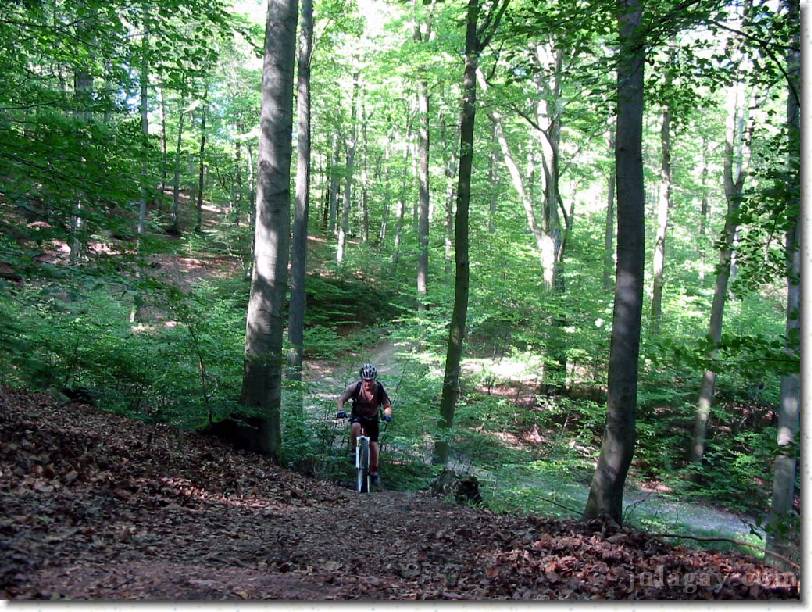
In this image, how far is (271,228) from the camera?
770 cm

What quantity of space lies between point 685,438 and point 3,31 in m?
17.7

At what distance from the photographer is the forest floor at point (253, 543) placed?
3.20 metres

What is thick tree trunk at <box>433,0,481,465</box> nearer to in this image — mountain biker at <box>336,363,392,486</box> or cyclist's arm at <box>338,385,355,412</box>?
mountain biker at <box>336,363,392,486</box>

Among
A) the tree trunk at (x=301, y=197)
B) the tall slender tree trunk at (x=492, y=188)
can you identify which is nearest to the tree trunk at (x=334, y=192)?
the tall slender tree trunk at (x=492, y=188)

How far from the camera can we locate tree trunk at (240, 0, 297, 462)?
7574mm

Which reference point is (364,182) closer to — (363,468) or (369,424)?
(369,424)

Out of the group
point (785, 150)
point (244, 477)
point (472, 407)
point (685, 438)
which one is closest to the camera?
point (785, 150)

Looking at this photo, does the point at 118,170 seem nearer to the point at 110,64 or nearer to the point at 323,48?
the point at 110,64

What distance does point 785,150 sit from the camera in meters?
4.36

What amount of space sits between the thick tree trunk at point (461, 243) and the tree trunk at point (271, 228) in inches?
119

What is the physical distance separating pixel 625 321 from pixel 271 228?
4.64 metres

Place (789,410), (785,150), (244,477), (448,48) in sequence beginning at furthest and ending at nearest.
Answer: (448,48) → (789,410) → (244,477) → (785,150)

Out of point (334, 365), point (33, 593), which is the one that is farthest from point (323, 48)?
point (33, 593)

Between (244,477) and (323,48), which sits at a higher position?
(323,48)
